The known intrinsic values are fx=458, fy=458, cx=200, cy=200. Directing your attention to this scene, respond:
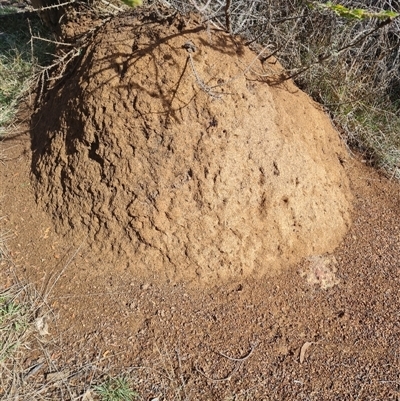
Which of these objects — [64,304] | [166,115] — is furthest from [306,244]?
[64,304]

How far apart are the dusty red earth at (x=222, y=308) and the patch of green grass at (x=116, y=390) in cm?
6

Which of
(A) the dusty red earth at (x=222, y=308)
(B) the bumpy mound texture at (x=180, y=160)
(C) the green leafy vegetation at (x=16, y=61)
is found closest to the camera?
(A) the dusty red earth at (x=222, y=308)

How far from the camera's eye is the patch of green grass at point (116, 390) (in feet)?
6.99

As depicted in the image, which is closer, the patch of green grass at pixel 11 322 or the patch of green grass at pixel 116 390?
the patch of green grass at pixel 116 390

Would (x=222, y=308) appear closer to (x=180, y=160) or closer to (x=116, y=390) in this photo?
(x=116, y=390)

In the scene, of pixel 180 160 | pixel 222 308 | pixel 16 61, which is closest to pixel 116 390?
pixel 222 308

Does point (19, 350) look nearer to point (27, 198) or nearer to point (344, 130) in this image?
point (27, 198)

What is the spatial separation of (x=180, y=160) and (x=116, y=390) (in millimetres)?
1213

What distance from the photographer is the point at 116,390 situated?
2154mm

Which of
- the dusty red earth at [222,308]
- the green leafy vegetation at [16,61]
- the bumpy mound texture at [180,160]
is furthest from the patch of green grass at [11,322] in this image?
the green leafy vegetation at [16,61]

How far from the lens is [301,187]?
108 inches

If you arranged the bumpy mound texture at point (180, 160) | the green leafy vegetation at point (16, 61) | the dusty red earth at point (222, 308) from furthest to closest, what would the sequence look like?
the green leafy vegetation at point (16, 61) → the bumpy mound texture at point (180, 160) → the dusty red earth at point (222, 308)

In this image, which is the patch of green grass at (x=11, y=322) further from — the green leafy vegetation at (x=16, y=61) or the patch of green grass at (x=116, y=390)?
the green leafy vegetation at (x=16, y=61)

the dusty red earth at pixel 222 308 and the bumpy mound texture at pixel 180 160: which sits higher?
the bumpy mound texture at pixel 180 160
